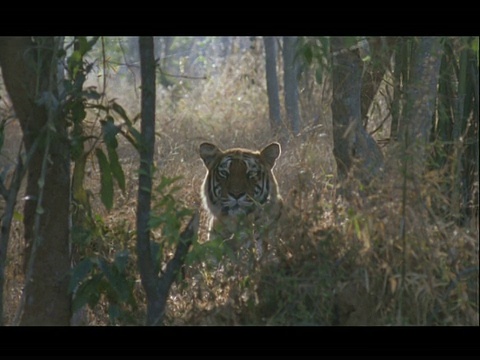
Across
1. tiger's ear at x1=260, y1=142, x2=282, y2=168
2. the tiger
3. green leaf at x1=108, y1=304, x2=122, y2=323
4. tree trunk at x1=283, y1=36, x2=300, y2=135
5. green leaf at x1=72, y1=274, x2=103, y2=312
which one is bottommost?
green leaf at x1=108, y1=304, x2=122, y2=323

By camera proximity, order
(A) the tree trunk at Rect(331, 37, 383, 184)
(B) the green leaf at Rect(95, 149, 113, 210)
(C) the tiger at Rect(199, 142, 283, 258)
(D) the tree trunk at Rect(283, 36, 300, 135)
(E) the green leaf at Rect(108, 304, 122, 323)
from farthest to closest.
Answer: (D) the tree trunk at Rect(283, 36, 300, 135) → (C) the tiger at Rect(199, 142, 283, 258) → (A) the tree trunk at Rect(331, 37, 383, 184) → (E) the green leaf at Rect(108, 304, 122, 323) → (B) the green leaf at Rect(95, 149, 113, 210)

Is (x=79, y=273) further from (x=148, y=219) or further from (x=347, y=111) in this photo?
(x=347, y=111)

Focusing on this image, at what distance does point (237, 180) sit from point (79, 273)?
9.07 ft

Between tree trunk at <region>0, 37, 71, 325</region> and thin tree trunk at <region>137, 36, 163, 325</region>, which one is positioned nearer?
thin tree trunk at <region>137, 36, 163, 325</region>

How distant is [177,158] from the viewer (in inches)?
441

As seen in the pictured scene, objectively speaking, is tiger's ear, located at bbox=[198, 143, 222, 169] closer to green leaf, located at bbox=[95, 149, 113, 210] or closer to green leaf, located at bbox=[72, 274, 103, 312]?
green leaf, located at bbox=[95, 149, 113, 210]

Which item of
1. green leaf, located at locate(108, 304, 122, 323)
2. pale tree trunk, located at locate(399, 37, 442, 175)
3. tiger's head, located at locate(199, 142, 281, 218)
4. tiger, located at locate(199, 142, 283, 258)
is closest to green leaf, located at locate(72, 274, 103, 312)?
green leaf, located at locate(108, 304, 122, 323)

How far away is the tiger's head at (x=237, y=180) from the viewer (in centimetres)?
832

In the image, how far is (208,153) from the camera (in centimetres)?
859

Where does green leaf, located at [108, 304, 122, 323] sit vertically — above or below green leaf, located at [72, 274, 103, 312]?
below

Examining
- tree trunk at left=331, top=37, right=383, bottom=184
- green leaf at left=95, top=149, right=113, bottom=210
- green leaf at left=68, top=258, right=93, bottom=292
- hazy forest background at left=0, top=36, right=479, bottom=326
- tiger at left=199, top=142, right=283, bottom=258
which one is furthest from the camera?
tiger at left=199, top=142, right=283, bottom=258

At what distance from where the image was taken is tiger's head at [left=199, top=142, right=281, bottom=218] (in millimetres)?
8320

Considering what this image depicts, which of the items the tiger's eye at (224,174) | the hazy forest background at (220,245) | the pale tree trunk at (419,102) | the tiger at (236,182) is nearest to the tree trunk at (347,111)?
the hazy forest background at (220,245)
